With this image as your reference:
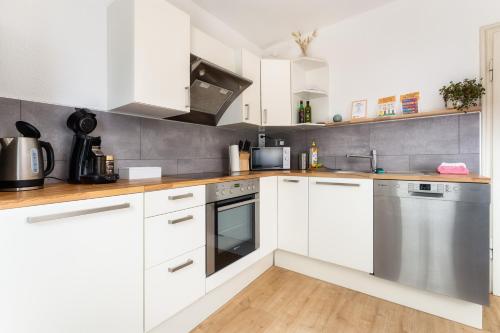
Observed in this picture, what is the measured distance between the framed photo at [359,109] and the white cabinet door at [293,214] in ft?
3.01

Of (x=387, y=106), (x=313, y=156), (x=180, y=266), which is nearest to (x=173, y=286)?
(x=180, y=266)

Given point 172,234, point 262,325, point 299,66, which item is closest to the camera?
point 172,234

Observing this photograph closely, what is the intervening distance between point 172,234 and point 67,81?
1.13 m

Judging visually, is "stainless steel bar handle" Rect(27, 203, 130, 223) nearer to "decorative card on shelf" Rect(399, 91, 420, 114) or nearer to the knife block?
the knife block

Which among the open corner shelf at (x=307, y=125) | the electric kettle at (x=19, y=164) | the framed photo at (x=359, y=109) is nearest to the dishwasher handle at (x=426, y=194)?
the framed photo at (x=359, y=109)

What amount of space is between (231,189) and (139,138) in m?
0.80

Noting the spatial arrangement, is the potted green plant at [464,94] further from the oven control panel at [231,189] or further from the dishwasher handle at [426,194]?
the oven control panel at [231,189]

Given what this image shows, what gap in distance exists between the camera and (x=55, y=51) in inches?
53.7

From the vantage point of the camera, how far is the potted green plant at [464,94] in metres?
1.71

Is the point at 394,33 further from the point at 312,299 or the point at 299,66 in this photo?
the point at 312,299

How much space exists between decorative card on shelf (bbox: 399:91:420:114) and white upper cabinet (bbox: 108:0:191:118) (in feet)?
6.26

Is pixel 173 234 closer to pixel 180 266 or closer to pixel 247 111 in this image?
pixel 180 266

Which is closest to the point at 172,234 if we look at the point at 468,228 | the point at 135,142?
the point at 135,142

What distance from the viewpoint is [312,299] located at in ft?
5.93
